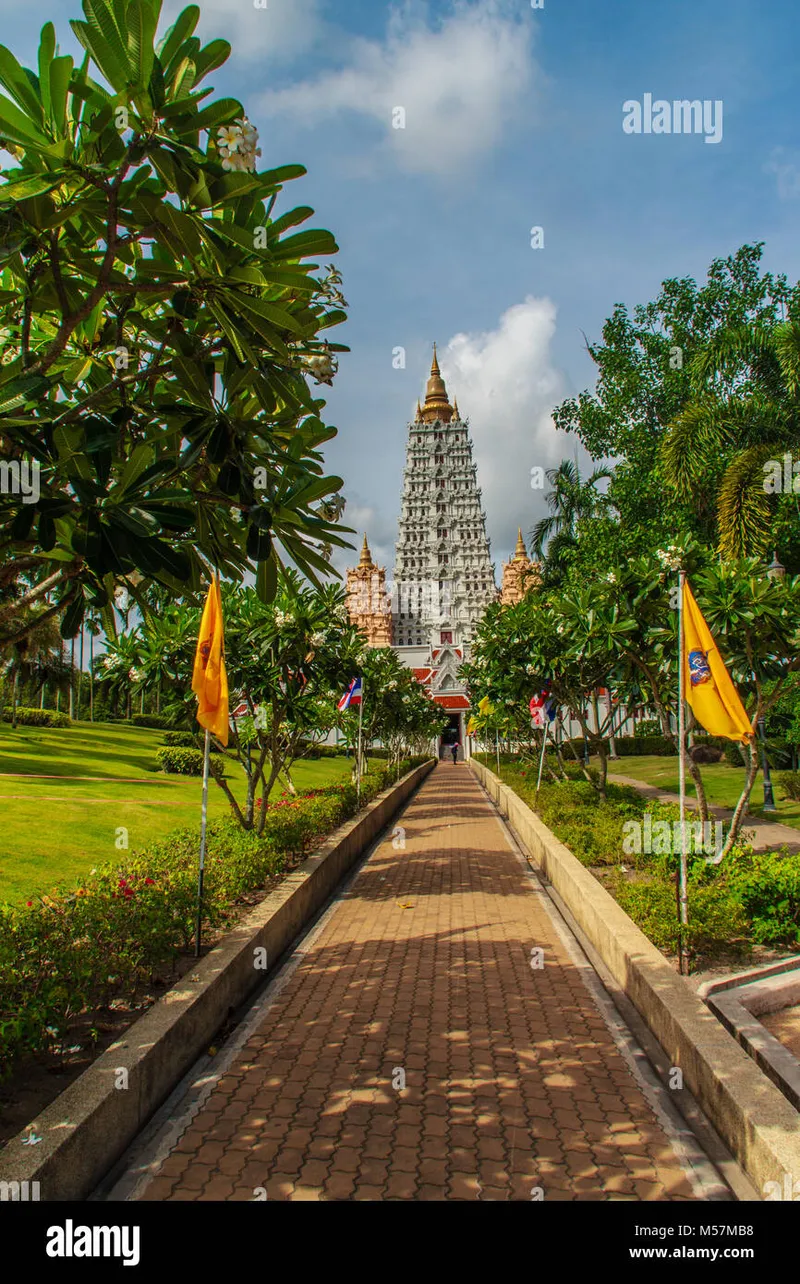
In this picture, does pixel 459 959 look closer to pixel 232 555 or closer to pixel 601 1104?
pixel 601 1104

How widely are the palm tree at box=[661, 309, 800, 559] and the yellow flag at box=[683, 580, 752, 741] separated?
9891mm

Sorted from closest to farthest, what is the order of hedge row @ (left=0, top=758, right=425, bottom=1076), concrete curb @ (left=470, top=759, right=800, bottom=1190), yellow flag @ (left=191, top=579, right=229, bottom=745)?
concrete curb @ (left=470, top=759, right=800, bottom=1190) → hedge row @ (left=0, top=758, right=425, bottom=1076) → yellow flag @ (left=191, top=579, right=229, bottom=745)

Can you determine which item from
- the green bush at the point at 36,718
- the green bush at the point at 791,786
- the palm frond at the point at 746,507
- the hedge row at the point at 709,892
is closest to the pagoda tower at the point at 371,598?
the green bush at the point at 36,718

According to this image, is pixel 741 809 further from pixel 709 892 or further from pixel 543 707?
pixel 543 707

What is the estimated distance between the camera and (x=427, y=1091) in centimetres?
495

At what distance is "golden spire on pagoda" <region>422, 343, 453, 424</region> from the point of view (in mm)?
102375

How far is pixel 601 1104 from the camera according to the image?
4793mm

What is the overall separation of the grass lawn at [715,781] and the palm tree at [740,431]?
6476 millimetres

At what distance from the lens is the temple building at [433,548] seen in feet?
316

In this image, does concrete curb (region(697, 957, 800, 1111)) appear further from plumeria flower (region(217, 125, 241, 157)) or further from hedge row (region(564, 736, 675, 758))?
hedge row (region(564, 736, 675, 758))

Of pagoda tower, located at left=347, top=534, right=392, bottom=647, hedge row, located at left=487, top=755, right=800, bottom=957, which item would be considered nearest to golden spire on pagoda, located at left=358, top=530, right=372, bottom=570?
pagoda tower, located at left=347, top=534, right=392, bottom=647

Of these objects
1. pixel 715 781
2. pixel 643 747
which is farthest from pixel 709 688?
pixel 643 747

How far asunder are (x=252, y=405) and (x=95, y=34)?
1436 mm

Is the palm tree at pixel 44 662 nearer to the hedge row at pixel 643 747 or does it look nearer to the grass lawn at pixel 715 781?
the grass lawn at pixel 715 781
